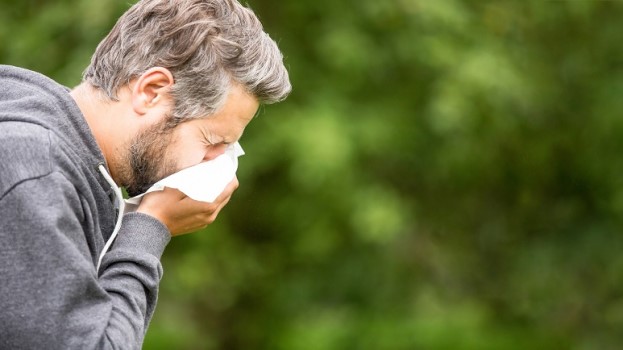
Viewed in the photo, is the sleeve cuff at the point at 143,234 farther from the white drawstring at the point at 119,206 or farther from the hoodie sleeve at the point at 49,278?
the hoodie sleeve at the point at 49,278

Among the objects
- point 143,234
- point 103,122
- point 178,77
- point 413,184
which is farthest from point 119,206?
point 413,184

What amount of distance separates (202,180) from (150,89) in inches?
9.7

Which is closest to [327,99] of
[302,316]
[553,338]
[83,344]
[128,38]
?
[302,316]

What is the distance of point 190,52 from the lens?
8.39 feet

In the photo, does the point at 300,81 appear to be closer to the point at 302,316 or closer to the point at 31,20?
the point at 31,20

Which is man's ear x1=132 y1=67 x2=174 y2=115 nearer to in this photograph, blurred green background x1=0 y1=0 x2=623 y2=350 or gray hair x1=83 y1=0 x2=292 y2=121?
gray hair x1=83 y1=0 x2=292 y2=121

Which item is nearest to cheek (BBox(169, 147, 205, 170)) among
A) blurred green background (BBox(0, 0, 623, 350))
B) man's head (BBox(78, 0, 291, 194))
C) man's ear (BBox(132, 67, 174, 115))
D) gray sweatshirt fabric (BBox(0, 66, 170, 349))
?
man's head (BBox(78, 0, 291, 194))

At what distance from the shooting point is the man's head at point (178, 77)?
2568 mm

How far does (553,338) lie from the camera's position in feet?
25.4

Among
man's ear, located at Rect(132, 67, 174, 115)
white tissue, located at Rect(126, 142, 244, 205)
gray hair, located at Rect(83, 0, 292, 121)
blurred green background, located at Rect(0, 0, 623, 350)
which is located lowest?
white tissue, located at Rect(126, 142, 244, 205)

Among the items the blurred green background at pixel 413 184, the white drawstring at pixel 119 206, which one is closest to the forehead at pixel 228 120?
the white drawstring at pixel 119 206

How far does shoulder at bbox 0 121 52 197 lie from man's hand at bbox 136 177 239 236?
381mm

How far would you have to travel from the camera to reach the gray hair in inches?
101

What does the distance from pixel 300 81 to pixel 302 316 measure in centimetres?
213
